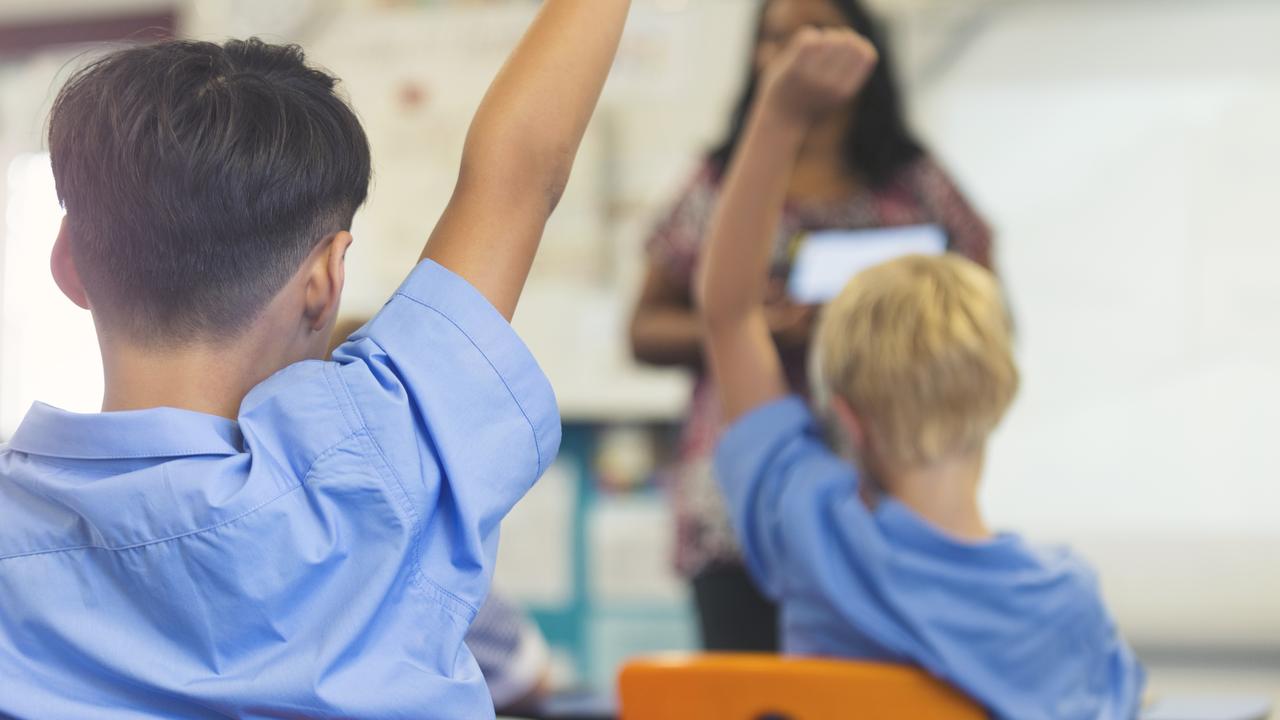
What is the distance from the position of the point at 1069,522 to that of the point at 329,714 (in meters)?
2.47

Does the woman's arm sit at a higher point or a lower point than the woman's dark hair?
lower

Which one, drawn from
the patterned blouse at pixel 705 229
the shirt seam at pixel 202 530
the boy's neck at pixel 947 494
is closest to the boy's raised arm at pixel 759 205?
the boy's neck at pixel 947 494

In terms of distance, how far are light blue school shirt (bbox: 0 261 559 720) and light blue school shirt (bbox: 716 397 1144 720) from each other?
52cm

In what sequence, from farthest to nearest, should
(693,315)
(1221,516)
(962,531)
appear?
(1221,516) < (693,315) < (962,531)

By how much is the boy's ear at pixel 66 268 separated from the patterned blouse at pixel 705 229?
3.12ft

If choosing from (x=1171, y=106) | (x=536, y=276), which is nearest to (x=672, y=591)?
(x=536, y=276)

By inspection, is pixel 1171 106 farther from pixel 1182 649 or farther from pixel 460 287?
pixel 460 287

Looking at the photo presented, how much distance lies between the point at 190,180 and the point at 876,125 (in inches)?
44.0

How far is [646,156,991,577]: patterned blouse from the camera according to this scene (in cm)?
154

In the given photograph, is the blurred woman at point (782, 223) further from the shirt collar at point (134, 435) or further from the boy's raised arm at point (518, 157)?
the shirt collar at point (134, 435)

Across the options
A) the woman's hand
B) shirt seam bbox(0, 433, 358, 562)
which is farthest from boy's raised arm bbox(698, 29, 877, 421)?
shirt seam bbox(0, 433, 358, 562)

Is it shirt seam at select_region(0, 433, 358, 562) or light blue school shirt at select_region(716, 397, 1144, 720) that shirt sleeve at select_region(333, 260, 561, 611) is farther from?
light blue school shirt at select_region(716, 397, 1144, 720)

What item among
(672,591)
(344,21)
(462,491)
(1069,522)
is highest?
(344,21)

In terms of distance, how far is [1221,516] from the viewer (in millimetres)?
2689
